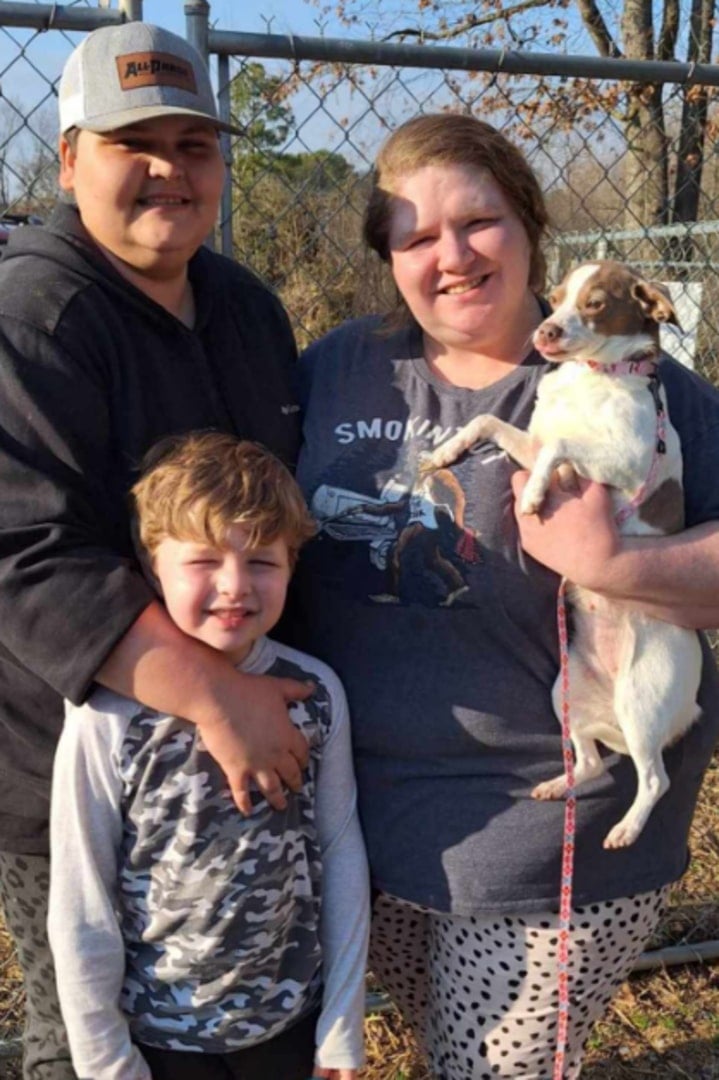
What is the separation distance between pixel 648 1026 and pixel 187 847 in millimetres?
1851

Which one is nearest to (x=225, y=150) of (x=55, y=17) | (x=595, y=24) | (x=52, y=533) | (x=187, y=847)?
(x=55, y=17)

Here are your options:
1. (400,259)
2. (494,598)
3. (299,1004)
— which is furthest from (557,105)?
(299,1004)

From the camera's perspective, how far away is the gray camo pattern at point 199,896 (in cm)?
166

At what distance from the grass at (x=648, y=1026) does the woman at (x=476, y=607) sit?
2.75ft

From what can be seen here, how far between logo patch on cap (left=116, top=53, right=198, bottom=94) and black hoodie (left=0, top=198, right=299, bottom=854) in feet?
0.81

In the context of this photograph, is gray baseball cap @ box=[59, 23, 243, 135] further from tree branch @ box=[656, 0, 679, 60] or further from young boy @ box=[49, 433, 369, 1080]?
tree branch @ box=[656, 0, 679, 60]

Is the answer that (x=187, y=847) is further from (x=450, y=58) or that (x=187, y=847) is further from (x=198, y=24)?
(x=450, y=58)

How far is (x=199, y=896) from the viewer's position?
167 cm

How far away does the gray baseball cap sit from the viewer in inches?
66.7

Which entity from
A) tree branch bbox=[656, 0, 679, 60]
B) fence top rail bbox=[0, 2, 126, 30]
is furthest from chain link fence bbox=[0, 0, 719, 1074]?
tree branch bbox=[656, 0, 679, 60]

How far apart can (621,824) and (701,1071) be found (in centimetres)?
137

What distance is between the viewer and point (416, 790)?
189 cm

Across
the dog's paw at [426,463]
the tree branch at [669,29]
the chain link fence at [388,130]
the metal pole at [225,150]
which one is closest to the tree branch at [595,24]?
the tree branch at [669,29]

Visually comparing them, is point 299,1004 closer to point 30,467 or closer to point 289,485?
point 289,485
